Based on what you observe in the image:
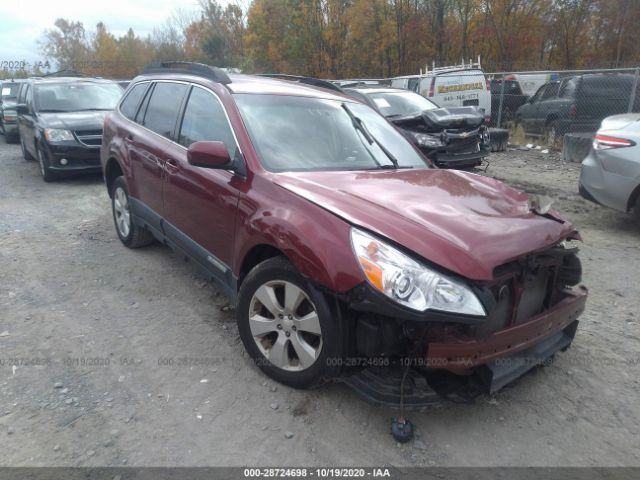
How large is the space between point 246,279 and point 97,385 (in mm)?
1122

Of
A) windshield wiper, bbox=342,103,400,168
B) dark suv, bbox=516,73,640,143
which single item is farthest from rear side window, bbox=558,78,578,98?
windshield wiper, bbox=342,103,400,168

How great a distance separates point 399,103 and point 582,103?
208 inches

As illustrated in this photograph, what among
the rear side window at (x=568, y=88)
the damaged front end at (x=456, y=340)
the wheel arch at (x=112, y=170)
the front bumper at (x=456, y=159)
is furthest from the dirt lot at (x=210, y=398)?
the rear side window at (x=568, y=88)

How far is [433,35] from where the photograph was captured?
26125 mm

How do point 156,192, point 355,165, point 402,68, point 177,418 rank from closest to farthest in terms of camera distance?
point 177,418, point 355,165, point 156,192, point 402,68

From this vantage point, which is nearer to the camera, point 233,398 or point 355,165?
point 233,398

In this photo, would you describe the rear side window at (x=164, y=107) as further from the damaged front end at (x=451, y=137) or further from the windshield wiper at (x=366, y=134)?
the damaged front end at (x=451, y=137)

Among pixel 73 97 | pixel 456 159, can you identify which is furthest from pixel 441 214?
pixel 73 97

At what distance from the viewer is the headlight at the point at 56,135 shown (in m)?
8.34

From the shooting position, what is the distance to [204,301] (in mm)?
4266

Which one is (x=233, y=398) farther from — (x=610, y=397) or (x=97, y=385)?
(x=610, y=397)

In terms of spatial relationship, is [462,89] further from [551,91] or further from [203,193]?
[203,193]

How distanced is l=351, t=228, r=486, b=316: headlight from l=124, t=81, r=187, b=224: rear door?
2452 millimetres

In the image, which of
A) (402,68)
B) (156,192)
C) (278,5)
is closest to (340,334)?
(156,192)
